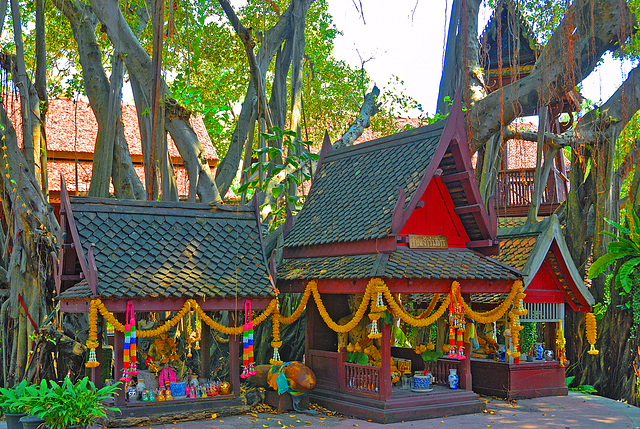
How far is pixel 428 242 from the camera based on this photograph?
10.5 m

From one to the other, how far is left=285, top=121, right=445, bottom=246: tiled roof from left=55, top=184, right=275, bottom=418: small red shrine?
1258 millimetres

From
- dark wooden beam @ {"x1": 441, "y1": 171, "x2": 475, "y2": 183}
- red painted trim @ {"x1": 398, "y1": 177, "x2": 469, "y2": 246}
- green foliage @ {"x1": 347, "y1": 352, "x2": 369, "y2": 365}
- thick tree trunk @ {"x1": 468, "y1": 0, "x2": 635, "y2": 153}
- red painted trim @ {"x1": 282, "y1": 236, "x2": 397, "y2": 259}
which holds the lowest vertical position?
green foliage @ {"x1": 347, "y1": 352, "x2": 369, "y2": 365}

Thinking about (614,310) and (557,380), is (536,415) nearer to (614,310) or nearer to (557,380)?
(557,380)

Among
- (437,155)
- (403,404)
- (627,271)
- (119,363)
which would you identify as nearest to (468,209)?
(437,155)

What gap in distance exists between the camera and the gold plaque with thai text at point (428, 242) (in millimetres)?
10305

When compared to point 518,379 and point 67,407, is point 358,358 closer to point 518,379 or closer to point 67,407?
point 518,379

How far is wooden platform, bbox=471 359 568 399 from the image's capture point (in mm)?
11258

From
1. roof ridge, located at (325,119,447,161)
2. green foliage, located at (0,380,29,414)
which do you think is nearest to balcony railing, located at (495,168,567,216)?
roof ridge, located at (325,119,447,161)

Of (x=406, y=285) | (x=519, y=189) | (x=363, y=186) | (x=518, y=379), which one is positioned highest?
(x=519, y=189)

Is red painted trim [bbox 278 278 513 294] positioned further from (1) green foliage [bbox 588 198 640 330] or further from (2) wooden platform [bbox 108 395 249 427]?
(1) green foliage [bbox 588 198 640 330]

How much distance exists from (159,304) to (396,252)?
3.50m

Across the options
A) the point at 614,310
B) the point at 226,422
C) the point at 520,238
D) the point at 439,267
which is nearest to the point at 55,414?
the point at 226,422

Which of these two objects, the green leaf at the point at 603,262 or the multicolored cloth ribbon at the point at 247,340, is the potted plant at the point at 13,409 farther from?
the green leaf at the point at 603,262

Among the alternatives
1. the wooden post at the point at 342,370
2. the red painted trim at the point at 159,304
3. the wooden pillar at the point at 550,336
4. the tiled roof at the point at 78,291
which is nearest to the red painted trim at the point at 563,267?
the wooden pillar at the point at 550,336
